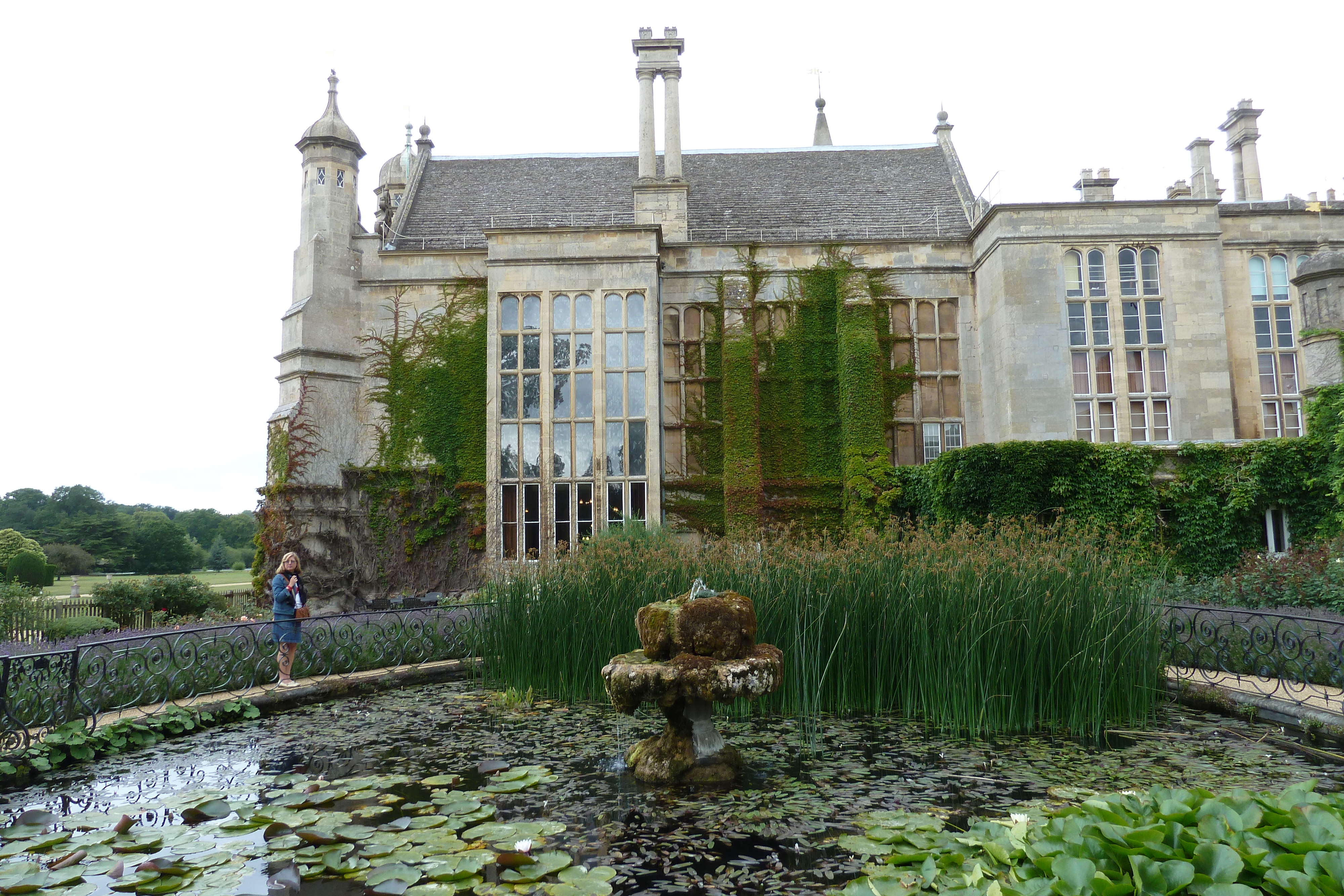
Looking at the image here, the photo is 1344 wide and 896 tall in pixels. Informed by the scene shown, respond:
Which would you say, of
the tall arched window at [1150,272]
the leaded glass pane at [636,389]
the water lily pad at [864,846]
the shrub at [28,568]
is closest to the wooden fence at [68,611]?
the shrub at [28,568]

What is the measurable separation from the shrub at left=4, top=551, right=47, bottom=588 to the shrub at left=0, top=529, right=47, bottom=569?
47 mm

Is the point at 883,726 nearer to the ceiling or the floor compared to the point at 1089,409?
nearer to the floor

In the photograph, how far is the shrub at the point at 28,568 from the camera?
1706cm

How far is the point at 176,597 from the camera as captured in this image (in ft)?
49.3

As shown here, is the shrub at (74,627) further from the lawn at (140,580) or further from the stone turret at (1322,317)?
the stone turret at (1322,317)

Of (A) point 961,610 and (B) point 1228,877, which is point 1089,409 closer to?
(A) point 961,610

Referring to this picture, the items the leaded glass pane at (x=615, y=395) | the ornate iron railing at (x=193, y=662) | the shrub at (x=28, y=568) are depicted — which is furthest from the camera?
the shrub at (x=28, y=568)

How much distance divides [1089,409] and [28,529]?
1949 inches

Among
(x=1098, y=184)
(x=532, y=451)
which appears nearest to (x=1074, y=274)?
(x=1098, y=184)

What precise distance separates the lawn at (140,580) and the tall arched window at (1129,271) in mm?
19585

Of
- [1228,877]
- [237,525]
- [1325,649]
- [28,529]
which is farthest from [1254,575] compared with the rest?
[237,525]

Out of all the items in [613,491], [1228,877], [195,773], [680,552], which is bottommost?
[195,773]

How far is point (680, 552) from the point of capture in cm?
736

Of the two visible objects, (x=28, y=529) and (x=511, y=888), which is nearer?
(x=511, y=888)
